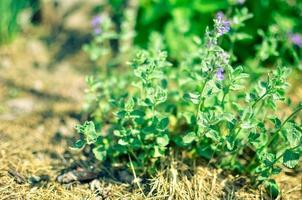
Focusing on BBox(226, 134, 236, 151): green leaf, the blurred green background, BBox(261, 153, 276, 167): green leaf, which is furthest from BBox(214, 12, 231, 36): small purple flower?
the blurred green background

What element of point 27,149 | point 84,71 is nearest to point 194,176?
point 27,149

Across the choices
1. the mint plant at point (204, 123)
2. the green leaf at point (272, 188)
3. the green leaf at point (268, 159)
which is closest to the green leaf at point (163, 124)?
the mint plant at point (204, 123)

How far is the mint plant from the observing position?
1.89 meters

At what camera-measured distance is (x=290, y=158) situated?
1868 millimetres

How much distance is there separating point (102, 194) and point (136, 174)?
0.22 metres

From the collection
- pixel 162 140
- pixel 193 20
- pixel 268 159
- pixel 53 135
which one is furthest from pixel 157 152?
pixel 193 20

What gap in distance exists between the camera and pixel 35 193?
1981 millimetres

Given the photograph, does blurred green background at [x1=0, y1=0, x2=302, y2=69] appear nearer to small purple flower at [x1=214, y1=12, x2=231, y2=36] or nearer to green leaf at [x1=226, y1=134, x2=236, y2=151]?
small purple flower at [x1=214, y1=12, x2=231, y2=36]

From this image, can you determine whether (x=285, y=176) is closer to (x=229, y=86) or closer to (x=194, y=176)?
(x=194, y=176)

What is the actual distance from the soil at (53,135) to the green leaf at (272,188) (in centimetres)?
Result: 4

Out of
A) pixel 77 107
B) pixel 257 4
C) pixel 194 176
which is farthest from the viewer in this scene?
pixel 257 4

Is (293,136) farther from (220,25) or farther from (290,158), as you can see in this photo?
(220,25)

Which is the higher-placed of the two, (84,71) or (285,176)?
(84,71)

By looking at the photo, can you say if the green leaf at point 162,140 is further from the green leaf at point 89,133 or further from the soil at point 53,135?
the green leaf at point 89,133
